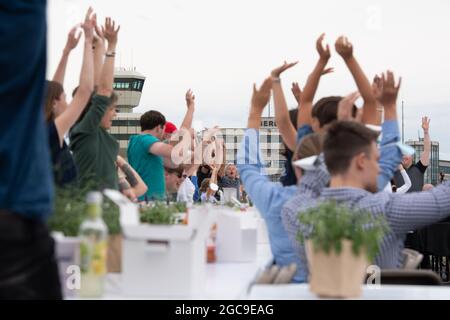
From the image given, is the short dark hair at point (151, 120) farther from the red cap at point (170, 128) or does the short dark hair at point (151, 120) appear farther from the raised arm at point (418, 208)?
→ the raised arm at point (418, 208)

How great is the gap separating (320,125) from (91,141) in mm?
1211

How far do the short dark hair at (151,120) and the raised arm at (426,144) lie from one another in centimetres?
332

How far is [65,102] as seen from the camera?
12.3 ft

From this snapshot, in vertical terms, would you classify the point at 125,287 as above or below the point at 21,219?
below

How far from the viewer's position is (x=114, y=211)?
230 cm

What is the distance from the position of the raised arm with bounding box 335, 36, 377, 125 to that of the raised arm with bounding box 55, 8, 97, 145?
1156 millimetres

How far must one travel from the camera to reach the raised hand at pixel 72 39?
3.50 metres

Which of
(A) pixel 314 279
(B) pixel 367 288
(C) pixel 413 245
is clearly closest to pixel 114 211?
(A) pixel 314 279

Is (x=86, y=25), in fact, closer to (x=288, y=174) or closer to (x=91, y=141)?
(x=91, y=141)

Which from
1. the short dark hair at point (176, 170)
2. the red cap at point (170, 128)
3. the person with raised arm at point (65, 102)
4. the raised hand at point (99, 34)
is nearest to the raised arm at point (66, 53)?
the person with raised arm at point (65, 102)

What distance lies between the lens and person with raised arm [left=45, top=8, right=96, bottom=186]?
3.00 m

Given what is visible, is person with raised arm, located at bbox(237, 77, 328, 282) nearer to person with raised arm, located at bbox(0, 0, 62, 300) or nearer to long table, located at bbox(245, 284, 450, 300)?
long table, located at bbox(245, 284, 450, 300)

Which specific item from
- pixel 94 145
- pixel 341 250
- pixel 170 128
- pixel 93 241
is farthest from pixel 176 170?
pixel 93 241

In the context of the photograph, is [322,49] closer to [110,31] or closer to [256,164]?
[256,164]
